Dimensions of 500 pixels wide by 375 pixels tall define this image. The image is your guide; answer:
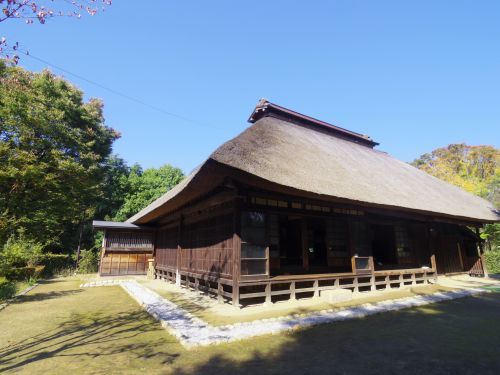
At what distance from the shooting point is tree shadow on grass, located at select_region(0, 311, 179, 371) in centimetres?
388

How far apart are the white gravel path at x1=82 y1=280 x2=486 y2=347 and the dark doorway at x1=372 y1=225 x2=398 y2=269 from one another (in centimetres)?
355

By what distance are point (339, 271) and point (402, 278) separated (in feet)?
8.58

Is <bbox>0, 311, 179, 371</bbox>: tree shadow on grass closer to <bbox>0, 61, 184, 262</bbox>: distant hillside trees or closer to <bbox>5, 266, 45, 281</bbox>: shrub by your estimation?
<bbox>0, 61, 184, 262</bbox>: distant hillside trees

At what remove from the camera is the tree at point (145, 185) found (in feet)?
82.4

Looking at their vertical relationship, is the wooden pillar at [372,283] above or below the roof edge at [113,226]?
below

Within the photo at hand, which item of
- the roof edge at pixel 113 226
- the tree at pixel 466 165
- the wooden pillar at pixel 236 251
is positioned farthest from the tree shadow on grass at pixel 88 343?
the tree at pixel 466 165

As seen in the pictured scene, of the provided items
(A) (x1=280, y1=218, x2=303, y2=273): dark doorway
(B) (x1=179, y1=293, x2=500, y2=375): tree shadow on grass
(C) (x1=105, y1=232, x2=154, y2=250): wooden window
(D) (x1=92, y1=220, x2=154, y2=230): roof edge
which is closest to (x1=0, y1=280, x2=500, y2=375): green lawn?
(B) (x1=179, y1=293, x2=500, y2=375): tree shadow on grass

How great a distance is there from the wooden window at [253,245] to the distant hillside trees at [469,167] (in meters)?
24.5

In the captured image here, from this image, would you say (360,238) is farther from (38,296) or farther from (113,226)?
(113,226)

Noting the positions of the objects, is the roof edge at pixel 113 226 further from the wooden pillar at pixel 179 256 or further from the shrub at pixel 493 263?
the shrub at pixel 493 263

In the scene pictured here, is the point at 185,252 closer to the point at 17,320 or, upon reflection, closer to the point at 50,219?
the point at 17,320

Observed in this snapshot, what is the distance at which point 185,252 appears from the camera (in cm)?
1065

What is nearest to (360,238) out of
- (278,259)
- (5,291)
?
(278,259)

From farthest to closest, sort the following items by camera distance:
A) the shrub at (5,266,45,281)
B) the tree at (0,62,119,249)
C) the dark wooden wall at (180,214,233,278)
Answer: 1. the shrub at (5,266,45,281)
2. the tree at (0,62,119,249)
3. the dark wooden wall at (180,214,233,278)
